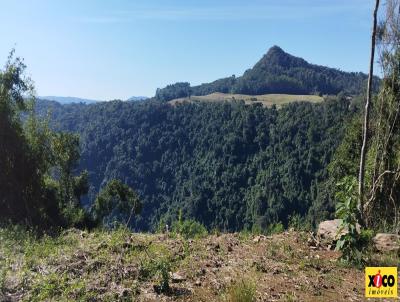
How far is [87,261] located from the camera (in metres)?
5.25

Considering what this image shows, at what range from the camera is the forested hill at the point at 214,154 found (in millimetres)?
77000

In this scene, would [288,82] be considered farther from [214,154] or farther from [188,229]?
[188,229]

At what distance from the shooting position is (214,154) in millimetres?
110000

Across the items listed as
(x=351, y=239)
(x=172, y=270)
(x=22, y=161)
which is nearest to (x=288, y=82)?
(x=22, y=161)

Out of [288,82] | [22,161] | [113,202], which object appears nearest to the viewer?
[22,161]

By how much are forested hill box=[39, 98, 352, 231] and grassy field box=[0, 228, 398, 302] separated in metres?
46.7

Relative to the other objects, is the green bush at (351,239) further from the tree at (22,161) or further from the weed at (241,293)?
the tree at (22,161)

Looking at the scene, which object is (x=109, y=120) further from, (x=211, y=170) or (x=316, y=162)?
(x=316, y=162)

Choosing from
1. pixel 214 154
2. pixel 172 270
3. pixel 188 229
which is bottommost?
pixel 214 154

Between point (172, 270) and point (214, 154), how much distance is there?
344ft

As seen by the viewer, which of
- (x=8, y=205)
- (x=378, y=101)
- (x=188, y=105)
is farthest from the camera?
(x=188, y=105)

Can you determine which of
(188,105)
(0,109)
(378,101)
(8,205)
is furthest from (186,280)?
(188,105)

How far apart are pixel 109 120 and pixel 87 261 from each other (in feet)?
440

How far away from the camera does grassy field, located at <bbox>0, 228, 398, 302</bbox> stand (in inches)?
178
